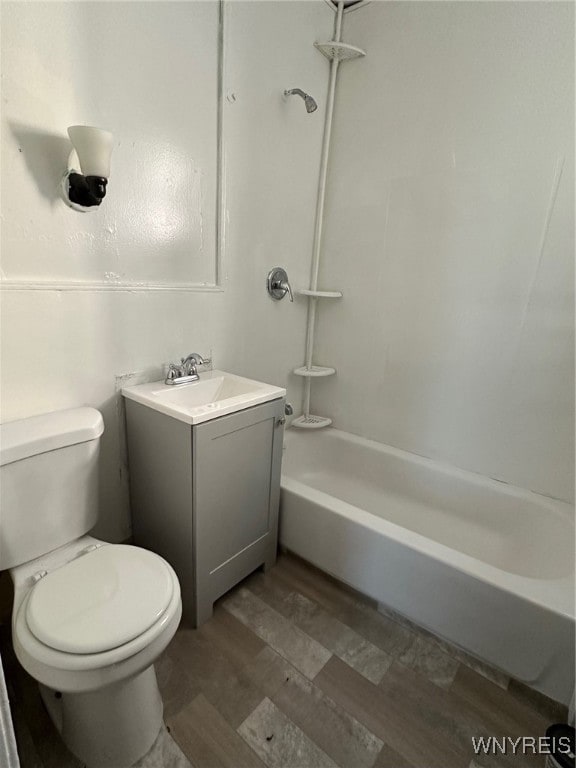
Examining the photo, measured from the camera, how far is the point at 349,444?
2.10 m

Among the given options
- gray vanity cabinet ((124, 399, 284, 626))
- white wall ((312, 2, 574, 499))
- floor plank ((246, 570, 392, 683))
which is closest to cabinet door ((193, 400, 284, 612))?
gray vanity cabinet ((124, 399, 284, 626))

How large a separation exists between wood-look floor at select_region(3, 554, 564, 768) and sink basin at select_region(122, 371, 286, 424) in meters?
0.81

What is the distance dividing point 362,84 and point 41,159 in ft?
4.94

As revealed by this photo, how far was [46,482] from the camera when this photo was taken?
1.03m

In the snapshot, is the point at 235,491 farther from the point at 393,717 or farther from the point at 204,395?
the point at 393,717

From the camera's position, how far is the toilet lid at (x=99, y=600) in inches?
32.1

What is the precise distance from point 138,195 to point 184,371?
25.7 inches

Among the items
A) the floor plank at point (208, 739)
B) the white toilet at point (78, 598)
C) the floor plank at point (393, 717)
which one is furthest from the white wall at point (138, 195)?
the floor plank at point (393, 717)

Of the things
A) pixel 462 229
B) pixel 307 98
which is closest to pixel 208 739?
pixel 462 229

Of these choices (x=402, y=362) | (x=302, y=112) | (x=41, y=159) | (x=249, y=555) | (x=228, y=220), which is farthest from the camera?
(x=402, y=362)

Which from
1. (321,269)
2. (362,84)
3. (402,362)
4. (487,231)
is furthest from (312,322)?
(362,84)

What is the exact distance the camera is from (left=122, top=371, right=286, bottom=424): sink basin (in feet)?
3.76

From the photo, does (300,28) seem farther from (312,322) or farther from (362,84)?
(312,322)

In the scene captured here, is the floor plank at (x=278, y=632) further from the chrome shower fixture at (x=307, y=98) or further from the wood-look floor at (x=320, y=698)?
the chrome shower fixture at (x=307, y=98)
